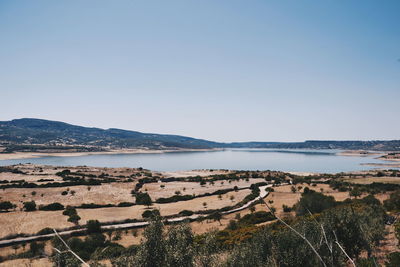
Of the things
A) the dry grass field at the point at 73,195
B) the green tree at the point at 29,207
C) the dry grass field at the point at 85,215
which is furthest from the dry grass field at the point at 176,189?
the green tree at the point at 29,207

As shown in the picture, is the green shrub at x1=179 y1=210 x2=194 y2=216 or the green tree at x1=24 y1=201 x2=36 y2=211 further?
the green tree at x1=24 y1=201 x2=36 y2=211

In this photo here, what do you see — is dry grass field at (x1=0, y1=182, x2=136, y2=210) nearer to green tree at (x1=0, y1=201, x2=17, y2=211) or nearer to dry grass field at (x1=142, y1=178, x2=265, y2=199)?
green tree at (x1=0, y1=201, x2=17, y2=211)

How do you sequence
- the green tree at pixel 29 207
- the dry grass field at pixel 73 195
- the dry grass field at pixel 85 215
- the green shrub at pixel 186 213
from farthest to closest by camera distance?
the dry grass field at pixel 73 195
the green tree at pixel 29 207
the green shrub at pixel 186 213
the dry grass field at pixel 85 215

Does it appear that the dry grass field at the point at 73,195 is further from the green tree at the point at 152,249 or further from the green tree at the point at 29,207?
the green tree at the point at 152,249

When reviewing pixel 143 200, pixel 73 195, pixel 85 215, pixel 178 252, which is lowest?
pixel 73 195

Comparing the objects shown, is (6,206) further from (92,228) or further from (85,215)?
(92,228)

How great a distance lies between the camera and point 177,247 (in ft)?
32.0

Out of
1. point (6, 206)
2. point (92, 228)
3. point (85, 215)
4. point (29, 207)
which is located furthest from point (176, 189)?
point (92, 228)

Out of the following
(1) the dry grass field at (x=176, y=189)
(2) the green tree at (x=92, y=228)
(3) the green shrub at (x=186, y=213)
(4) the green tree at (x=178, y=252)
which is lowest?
(1) the dry grass field at (x=176, y=189)

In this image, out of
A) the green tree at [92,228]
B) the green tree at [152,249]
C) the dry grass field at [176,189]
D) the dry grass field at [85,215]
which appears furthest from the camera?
the dry grass field at [176,189]

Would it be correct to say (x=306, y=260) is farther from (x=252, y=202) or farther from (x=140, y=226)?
(x=252, y=202)

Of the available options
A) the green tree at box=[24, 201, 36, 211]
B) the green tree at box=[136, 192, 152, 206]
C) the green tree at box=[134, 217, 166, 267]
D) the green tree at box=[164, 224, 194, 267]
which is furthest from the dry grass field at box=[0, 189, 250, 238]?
the green tree at box=[134, 217, 166, 267]

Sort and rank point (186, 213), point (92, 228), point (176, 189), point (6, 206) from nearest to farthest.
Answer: point (92, 228) < point (186, 213) < point (6, 206) < point (176, 189)

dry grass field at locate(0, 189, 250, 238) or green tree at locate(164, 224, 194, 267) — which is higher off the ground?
green tree at locate(164, 224, 194, 267)
